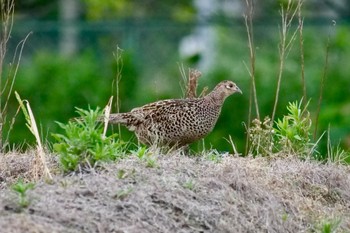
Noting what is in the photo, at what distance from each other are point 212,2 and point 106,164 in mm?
15789

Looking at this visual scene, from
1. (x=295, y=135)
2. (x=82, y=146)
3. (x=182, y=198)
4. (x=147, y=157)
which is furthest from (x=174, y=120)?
(x=182, y=198)

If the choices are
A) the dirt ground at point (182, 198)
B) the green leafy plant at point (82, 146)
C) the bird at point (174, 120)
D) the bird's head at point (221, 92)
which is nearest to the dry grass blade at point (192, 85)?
the bird's head at point (221, 92)

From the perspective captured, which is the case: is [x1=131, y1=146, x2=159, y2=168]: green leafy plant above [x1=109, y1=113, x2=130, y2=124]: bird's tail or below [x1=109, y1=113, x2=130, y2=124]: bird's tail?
above

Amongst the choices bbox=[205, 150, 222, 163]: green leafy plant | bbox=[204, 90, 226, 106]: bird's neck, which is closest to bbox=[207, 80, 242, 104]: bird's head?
bbox=[204, 90, 226, 106]: bird's neck

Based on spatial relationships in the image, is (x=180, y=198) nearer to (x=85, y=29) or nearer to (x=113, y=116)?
(x=113, y=116)

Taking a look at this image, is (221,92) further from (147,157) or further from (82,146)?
(82,146)

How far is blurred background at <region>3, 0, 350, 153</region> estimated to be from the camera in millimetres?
15891

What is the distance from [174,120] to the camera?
32.9ft

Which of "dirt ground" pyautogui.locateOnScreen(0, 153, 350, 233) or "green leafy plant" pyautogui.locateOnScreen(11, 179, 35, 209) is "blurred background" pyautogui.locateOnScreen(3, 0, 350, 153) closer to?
"dirt ground" pyautogui.locateOnScreen(0, 153, 350, 233)

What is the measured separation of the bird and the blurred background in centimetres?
398

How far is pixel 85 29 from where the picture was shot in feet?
59.8

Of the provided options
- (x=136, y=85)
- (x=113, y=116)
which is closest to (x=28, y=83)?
(x=136, y=85)

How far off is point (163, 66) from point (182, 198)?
33.3 ft

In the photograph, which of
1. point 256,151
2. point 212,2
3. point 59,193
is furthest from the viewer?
point 212,2
